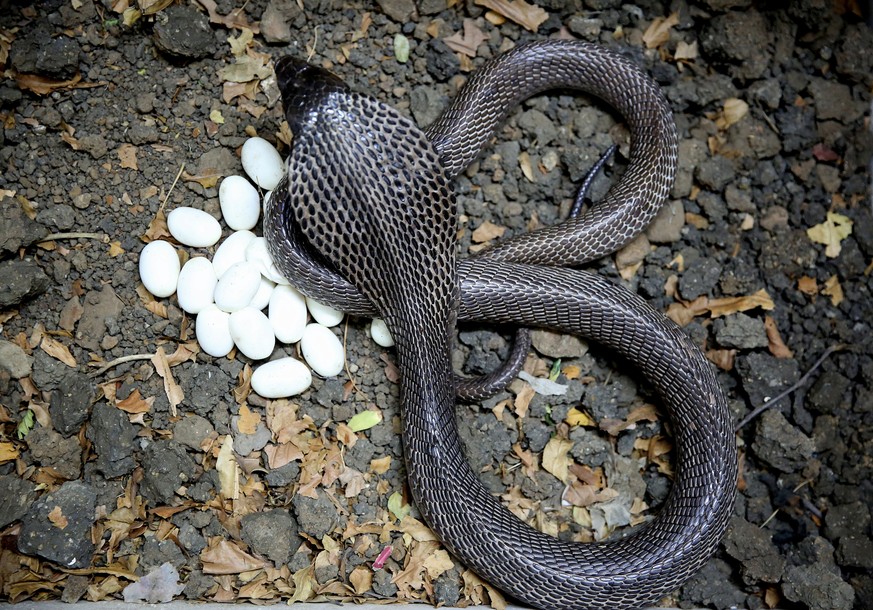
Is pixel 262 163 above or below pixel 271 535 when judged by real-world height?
above

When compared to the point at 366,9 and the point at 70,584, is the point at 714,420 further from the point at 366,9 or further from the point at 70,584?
the point at 70,584

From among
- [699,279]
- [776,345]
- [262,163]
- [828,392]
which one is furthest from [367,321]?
[828,392]

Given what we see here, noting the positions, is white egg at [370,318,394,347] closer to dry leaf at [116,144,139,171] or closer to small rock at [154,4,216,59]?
dry leaf at [116,144,139,171]

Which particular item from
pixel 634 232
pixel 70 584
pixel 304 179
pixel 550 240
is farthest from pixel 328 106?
pixel 70 584

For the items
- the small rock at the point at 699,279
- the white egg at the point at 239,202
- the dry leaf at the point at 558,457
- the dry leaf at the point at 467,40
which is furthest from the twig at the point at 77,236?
the small rock at the point at 699,279

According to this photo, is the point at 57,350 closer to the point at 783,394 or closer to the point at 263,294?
the point at 263,294

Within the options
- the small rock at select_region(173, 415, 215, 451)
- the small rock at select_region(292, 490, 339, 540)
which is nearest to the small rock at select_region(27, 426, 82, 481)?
the small rock at select_region(173, 415, 215, 451)

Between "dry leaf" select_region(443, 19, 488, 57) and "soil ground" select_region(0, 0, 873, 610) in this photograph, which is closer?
"soil ground" select_region(0, 0, 873, 610)
